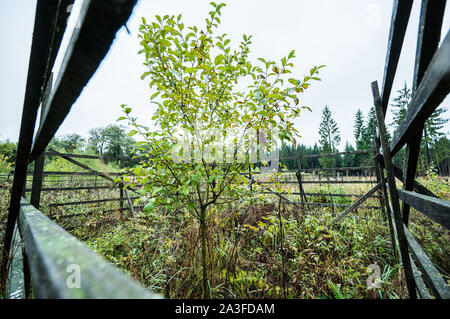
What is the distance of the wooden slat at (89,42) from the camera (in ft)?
1.18

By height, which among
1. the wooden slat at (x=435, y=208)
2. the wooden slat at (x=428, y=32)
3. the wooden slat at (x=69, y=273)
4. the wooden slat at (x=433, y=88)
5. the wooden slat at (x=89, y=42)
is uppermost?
the wooden slat at (x=428, y=32)

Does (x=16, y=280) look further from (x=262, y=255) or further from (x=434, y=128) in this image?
(x=434, y=128)

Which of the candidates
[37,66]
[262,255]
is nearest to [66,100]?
[37,66]

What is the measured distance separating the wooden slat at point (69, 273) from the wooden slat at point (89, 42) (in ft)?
1.38

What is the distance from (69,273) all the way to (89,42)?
46 centimetres

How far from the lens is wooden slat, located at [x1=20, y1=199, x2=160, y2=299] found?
0.70 ft

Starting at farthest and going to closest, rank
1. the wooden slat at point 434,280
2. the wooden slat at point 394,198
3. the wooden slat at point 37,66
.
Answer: the wooden slat at point 394,198
the wooden slat at point 434,280
the wooden slat at point 37,66

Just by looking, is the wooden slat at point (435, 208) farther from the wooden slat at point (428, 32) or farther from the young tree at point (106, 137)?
the young tree at point (106, 137)

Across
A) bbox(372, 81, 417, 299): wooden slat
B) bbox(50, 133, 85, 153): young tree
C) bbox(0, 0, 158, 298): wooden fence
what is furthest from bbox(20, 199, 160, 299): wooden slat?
bbox(50, 133, 85, 153): young tree

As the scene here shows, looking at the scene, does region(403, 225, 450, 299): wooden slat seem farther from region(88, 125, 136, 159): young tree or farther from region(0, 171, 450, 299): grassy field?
region(88, 125, 136, 159): young tree

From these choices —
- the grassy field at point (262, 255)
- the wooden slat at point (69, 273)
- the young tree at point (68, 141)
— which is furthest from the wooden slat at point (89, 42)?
the young tree at point (68, 141)

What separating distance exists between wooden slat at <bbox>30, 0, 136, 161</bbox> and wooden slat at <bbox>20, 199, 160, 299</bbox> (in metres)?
0.42

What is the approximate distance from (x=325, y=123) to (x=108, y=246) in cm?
5505

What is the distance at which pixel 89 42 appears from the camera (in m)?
0.41
